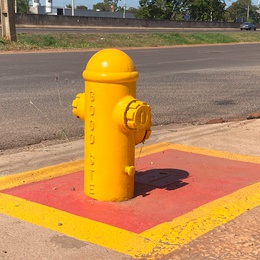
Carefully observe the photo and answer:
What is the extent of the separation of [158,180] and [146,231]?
3.84 ft

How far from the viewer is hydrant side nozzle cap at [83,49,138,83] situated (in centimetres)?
380

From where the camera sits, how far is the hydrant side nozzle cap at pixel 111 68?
149 inches

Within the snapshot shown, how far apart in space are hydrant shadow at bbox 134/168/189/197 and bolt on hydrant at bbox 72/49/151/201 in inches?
12.4

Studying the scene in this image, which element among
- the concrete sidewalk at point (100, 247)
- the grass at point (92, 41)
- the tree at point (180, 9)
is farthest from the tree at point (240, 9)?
the concrete sidewalk at point (100, 247)

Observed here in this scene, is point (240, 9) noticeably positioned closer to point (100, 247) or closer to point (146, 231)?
point (146, 231)

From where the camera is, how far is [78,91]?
10164mm

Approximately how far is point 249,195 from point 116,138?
1.22 metres

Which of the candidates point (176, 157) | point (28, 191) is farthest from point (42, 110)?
point (28, 191)

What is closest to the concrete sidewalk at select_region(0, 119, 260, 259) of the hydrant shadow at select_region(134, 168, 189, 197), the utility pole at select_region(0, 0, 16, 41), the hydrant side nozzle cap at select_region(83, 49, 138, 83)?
the hydrant shadow at select_region(134, 168, 189, 197)

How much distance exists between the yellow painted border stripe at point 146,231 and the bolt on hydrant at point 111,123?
43 cm

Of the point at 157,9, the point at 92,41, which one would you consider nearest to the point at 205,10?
the point at 157,9

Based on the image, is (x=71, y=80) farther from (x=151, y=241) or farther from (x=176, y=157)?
(x=151, y=241)

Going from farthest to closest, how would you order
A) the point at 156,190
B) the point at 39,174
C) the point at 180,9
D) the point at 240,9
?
the point at 240,9 < the point at 180,9 < the point at 39,174 < the point at 156,190

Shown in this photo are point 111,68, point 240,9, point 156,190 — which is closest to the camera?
point 111,68
